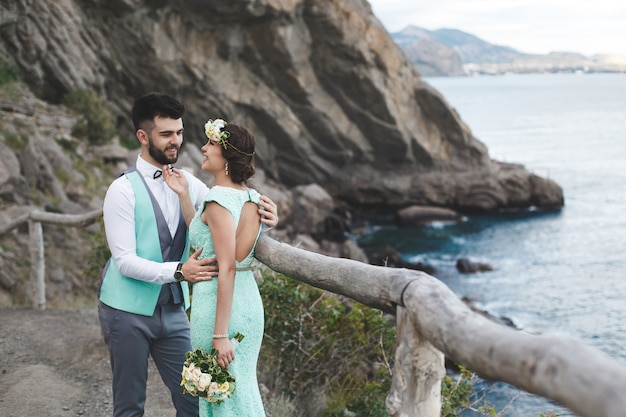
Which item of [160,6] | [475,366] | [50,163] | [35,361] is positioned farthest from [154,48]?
[475,366]

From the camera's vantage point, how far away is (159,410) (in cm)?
634

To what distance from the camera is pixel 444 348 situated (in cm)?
276

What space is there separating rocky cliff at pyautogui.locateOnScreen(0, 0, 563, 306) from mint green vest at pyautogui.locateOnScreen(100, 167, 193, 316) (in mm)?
17909

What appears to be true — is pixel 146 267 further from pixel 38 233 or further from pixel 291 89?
pixel 291 89

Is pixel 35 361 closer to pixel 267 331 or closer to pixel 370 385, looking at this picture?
pixel 267 331

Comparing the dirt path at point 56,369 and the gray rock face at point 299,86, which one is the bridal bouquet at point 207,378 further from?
the gray rock face at point 299,86

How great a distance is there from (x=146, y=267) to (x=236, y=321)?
657mm

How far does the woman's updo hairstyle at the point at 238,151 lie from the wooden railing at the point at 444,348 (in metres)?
0.66

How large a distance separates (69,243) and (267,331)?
340 inches

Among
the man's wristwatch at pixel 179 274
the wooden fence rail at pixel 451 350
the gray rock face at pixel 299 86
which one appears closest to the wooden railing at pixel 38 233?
the man's wristwatch at pixel 179 274

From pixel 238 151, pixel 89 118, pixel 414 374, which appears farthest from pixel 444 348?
pixel 89 118

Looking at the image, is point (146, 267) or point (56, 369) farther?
point (56, 369)

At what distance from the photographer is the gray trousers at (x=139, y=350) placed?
4191 mm

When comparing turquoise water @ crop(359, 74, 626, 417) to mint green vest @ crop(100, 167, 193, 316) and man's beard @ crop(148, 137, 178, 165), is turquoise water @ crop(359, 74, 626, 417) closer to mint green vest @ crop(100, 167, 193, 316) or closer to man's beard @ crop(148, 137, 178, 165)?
mint green vest @ crop(100, 167, 193, 316)
